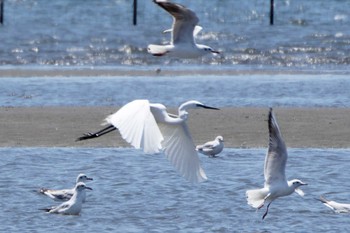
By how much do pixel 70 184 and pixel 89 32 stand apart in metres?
23.3

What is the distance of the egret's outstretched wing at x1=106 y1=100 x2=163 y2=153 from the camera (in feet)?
29.3

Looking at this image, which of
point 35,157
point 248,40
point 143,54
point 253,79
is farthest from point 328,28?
point 35,157

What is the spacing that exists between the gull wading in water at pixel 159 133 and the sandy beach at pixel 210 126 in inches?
219

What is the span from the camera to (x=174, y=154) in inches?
382

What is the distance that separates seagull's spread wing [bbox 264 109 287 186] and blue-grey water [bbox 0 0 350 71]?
15836 millimetres

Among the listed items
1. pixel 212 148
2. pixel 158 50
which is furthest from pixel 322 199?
pixel 158 50

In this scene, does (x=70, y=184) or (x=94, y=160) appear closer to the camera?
(x=70, y=184)

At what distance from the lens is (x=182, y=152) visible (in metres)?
9.68

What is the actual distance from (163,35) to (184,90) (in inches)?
540

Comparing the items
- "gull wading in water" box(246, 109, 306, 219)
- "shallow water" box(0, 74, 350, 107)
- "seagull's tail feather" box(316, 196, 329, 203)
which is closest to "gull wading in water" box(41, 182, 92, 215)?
"gull wading in water" box(246, 109, 306, 219)

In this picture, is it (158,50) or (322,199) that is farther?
(158,50)

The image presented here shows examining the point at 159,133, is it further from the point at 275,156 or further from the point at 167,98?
the point at 167,98

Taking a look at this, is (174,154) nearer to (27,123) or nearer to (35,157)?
(35,157)

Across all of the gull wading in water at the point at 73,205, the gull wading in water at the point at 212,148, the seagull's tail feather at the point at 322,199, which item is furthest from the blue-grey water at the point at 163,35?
the gull wading in water at the point at 73,205
